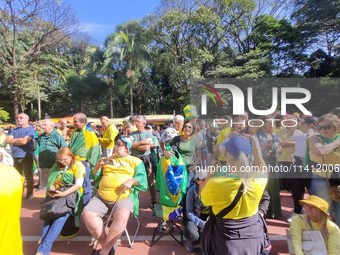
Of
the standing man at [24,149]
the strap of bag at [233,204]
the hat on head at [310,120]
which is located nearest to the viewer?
the strap of bag at [233,204]

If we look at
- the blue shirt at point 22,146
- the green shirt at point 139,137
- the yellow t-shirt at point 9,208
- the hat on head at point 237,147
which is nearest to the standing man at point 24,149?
the blue shirt at point 22,146

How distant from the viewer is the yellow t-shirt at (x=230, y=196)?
→ 1679mm

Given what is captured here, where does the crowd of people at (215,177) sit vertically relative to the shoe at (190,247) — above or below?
above

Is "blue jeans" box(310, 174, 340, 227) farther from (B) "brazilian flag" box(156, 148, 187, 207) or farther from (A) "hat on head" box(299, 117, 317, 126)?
(B) "brazilian flag" box(156, 148, 187, 207)

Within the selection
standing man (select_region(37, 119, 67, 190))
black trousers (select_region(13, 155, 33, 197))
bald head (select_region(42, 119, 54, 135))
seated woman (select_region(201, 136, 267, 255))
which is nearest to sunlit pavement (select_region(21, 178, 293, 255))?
black trousers (select_region(13, 155, 33, 197))

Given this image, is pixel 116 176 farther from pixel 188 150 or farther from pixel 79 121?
pixel 79 121

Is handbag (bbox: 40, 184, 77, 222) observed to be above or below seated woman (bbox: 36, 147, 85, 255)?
below

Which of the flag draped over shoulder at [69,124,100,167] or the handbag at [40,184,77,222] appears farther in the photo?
the flag draped over shoulder at [69,124,100,167]

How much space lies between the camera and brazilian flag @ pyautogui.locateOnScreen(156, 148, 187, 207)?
2896 mm

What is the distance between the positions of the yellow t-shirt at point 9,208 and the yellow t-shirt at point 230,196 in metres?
1.24

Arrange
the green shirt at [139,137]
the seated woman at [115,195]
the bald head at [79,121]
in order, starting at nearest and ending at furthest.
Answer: the seated woman at [115,195] < the bald head at [79,121] < the green shirt at [139,137]

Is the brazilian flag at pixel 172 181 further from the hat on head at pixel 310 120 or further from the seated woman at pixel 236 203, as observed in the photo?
the hat on head at pixel 310 120

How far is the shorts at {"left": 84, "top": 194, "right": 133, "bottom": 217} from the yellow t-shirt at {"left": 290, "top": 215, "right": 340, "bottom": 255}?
173 centimetres

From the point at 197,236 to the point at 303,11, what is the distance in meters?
20.7
